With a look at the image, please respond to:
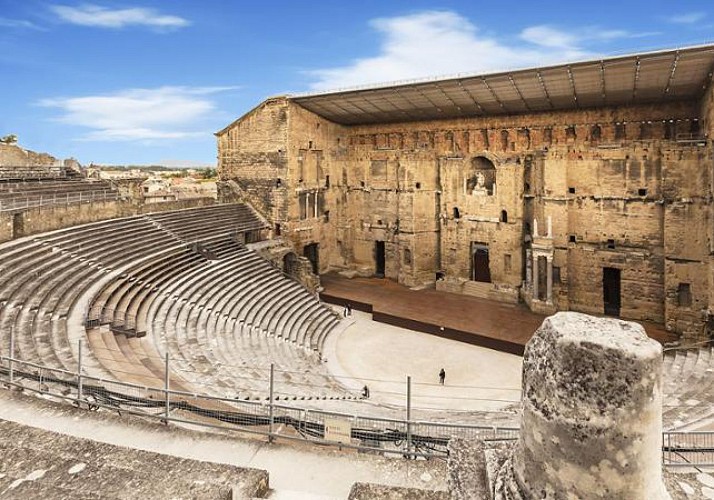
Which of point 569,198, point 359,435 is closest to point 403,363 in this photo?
point 359,435

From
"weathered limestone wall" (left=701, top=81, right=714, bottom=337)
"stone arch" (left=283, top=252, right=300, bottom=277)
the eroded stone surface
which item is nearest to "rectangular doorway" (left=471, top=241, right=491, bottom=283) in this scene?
"stone arch" (left=283, top=252, right=300, bottom=277)

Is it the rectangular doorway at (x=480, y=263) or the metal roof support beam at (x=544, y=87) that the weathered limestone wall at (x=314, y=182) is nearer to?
the rectangular doorway at (x=480, y=263)

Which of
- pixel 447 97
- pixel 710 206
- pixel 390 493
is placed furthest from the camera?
pixel 447 97

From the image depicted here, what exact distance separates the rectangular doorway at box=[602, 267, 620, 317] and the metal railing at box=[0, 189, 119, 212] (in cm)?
2428

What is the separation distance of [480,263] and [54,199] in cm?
2197

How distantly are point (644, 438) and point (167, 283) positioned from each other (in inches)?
715

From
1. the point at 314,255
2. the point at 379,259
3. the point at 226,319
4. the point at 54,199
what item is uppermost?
the point at 54,199

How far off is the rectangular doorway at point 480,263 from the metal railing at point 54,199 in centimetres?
1938

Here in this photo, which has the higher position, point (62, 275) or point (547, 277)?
point (62, 275)

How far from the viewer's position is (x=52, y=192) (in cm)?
2144

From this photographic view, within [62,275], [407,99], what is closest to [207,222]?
[62,275]

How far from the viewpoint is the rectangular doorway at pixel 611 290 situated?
80.1 ft

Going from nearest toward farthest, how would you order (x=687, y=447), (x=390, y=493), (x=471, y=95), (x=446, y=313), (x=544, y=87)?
(x=390, y=493)
(x=687, y=447)
(x=544, y=87)
(x=446, y=313)
(x=471, y=95)

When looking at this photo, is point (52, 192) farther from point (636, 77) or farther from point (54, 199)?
point (636, 77)
